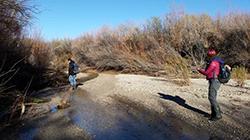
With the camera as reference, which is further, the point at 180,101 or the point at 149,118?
the point at 180,101

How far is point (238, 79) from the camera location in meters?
20.1

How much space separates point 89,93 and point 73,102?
3170 mm

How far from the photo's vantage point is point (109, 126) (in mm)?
12297

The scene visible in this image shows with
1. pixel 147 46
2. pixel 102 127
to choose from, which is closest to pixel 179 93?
pixel 102 127

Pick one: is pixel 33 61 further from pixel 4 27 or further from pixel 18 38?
pixel 4 27

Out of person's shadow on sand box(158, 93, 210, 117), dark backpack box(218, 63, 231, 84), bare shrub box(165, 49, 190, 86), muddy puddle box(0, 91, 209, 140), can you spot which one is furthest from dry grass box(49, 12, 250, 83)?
dark backpack box(218, 63, 231, 84)

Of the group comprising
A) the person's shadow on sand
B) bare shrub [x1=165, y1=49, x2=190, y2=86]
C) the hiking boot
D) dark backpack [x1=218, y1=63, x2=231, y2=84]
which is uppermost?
dark backpack [x1=218, y1=63, x2=231, y2=84]

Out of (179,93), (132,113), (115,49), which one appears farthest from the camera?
(115,49)

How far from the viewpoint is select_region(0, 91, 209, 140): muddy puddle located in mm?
10953

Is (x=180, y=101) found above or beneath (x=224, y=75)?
beneath

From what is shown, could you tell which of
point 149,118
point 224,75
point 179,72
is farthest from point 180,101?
point 179,72

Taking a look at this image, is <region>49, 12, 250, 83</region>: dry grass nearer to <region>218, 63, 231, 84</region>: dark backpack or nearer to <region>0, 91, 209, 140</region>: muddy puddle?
<region>0, 91, 209, 140</region>: muddy puddle

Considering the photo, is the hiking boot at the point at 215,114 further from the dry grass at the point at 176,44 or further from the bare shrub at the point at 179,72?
the dry grass at the point at 176,44

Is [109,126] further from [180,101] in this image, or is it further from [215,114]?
[180,101]
